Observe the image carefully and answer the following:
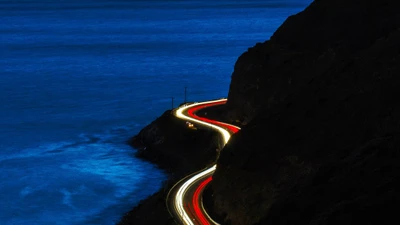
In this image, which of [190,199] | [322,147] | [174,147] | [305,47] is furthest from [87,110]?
[322,147]

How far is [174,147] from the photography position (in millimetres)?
71438

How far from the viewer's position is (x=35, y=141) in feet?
277

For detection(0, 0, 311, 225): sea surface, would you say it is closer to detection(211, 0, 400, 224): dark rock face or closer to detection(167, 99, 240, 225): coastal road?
detection(167, 99, 240, 225): coastal road

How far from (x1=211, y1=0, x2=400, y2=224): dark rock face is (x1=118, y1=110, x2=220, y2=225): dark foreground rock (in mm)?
5129

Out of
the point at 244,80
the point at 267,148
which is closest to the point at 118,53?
the point at 244,80

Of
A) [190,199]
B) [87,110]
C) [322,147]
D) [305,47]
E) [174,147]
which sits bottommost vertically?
[87,110]

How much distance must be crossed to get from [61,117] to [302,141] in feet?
172

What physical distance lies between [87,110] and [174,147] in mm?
31871

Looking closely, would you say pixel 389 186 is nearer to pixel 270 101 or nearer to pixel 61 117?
pixel 270 101

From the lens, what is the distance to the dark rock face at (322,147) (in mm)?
36594

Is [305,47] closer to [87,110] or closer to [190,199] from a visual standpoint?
[190,199]

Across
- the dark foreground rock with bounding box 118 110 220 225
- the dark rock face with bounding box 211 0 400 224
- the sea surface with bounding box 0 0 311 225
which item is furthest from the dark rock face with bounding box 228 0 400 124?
the sea surface with bounding box 0 0 311 225

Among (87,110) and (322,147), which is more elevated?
(322,147)

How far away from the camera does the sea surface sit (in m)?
64.1
